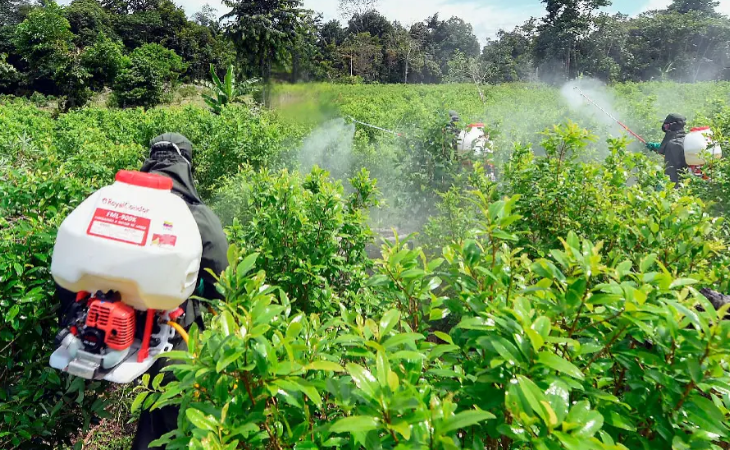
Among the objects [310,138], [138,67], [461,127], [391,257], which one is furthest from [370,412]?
[138,67]

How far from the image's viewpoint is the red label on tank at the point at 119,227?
162 centimetres

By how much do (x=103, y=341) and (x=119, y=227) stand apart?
1.56ft

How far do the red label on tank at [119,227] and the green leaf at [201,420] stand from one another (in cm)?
93

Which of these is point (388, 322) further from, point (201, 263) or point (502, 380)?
point (201, 263)

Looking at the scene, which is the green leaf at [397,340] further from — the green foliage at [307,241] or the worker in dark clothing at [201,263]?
the green foliage at [307,241]

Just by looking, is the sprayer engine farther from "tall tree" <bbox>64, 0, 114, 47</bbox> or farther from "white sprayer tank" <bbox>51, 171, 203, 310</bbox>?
"tall tree" <bbox>64, 0, 114, 47</bbox>

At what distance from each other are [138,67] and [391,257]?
36203 mm

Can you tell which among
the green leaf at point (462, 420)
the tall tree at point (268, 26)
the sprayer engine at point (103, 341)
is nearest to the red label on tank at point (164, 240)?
the sprayer engine at point (103, 341)

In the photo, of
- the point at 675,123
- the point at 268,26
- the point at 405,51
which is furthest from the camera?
the point at 405,51

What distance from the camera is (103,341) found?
1.70 m

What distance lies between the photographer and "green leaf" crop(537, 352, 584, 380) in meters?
0.78

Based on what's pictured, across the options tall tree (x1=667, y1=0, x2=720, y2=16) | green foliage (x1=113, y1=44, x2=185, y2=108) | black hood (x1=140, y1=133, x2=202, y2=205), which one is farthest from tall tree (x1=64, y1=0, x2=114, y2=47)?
tall tree (x1=667, y1=0, x2=720, y2=16)

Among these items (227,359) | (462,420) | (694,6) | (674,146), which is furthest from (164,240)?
(694,6)

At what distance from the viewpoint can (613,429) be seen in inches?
36.4
